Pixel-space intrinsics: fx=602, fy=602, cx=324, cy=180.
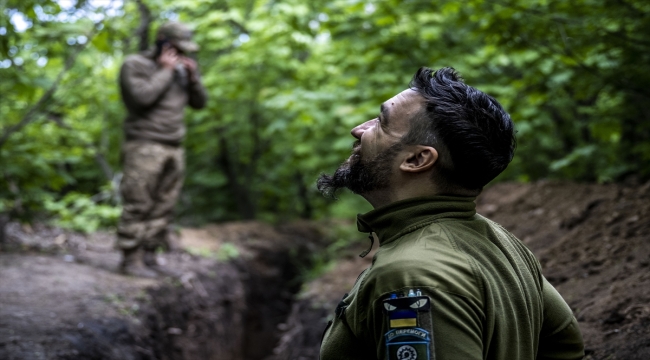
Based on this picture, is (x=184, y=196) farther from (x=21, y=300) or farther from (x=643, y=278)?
(x=643, y=278)

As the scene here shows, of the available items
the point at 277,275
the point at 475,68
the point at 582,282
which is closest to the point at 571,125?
the point at 475,68

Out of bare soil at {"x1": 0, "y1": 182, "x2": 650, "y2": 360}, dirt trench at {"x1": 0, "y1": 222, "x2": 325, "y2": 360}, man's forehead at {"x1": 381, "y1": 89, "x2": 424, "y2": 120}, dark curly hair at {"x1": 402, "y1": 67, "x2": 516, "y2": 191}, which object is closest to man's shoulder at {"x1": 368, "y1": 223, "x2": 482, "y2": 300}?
dark curly hair at {"x1": 402, "y1": 67, "x2": 516, "y2": 191}

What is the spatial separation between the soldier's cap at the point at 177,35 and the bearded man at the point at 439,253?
486 centimetres

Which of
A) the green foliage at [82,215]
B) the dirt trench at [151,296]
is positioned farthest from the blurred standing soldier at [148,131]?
the green foliage at [82,215]

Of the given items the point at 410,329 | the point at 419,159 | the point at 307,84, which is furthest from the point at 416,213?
the point at 307,84

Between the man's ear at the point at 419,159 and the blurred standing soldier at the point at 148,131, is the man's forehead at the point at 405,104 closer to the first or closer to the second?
the man's ear at the point at 419,159

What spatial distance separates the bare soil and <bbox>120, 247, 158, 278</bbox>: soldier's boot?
0.38ft

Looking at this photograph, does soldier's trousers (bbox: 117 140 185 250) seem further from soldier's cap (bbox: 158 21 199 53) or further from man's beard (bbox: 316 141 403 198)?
man's beard (bbox: 316 141 403 198)

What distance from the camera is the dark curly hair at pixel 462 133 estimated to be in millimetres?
1589

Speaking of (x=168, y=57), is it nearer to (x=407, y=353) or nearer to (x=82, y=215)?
(x=82, y=215)

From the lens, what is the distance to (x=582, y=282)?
135 inches

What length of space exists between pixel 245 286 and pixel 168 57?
3160mm

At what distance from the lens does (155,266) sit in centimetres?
654

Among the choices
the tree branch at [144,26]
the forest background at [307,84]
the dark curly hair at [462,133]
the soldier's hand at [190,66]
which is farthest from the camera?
the tree branch at [144,26]
